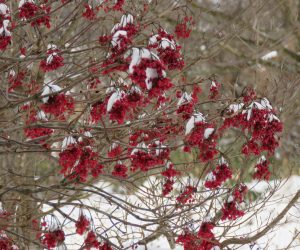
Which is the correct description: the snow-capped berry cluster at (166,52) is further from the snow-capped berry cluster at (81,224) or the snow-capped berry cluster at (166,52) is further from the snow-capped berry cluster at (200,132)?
the snow-capped berry cluster at (81,224)

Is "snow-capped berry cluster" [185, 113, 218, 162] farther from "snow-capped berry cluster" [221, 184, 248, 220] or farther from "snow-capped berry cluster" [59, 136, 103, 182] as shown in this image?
"snow-capped berry cluster" [221, 184, 248, 220]

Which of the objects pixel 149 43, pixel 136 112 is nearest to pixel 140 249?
pixel 136 112

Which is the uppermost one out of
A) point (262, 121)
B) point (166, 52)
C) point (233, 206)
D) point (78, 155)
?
point (166, 52)

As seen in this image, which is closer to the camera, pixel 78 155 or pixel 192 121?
pixel 78 155

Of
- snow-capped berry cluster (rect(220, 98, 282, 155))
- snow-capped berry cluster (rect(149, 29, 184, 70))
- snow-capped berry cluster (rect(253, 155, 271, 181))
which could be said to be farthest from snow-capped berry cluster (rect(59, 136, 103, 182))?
snow-capped berry cluster (rect(253, 155, 271, 181))

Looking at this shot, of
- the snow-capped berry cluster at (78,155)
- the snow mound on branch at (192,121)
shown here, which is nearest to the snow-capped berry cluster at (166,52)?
the snow mound on branch at (192,121)

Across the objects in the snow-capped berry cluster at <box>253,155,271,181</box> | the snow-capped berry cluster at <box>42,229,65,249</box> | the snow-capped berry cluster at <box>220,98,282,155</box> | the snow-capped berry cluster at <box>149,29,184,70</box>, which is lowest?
the snow-capped berry cluster at <box>220,98,282,155</box>

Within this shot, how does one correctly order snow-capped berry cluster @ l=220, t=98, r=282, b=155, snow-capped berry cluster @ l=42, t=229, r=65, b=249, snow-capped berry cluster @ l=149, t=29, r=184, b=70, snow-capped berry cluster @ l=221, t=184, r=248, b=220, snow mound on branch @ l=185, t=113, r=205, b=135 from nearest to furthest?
snow-capped berry cluster @ l=149, t=29, r=184, b=70 < snow-capped berry cluster @ l=220, t=98, r=282, b=155 < snow mound on branch @ l=185, t=113, r=205, b=135 < snow-capped berry cluster @ l=42, t=229, r=65, b=249 < snow-capped berry cluster @ l=221, t=184, r=248, b=220

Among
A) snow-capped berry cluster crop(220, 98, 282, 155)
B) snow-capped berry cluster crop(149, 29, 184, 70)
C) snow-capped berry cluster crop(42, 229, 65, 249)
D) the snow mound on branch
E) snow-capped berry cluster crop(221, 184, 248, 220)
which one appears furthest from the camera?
snow-capped berry cluster crop(221, 184, 248, 220)

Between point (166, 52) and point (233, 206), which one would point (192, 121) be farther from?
point (233, 206)

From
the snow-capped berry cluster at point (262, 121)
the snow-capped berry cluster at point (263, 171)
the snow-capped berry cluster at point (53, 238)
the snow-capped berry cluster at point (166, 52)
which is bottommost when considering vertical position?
the snow-capped berry cluster at point (262, 121)

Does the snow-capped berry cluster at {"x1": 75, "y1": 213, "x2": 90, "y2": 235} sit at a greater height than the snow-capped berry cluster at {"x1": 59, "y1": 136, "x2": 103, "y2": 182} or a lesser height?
lesser

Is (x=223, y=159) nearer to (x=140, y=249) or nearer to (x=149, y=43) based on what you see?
(x=149, y=43)

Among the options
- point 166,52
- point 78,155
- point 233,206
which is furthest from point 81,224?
point 166,52
